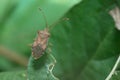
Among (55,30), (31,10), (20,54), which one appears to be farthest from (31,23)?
(55,30)

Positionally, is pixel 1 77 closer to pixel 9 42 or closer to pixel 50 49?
pixel 50 49

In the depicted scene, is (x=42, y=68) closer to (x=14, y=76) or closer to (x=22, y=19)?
(x=14, y=76)

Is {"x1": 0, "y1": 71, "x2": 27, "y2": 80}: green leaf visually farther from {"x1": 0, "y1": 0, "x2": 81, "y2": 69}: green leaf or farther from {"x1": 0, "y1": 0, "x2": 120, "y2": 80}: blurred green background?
{"x1": 0, "y1": 0, "x2": 81, "y2": 69}: green leaf

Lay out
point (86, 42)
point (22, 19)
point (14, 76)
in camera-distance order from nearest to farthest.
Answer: point (14, 76) → point (86, 42) → point (22, 19)

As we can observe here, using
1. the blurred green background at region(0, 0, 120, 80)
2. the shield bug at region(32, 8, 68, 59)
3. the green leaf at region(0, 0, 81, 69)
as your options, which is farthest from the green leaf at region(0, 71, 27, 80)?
the green leaf at region(0, 0, 81, 69)

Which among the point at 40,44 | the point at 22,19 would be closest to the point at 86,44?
the point at 40,44
